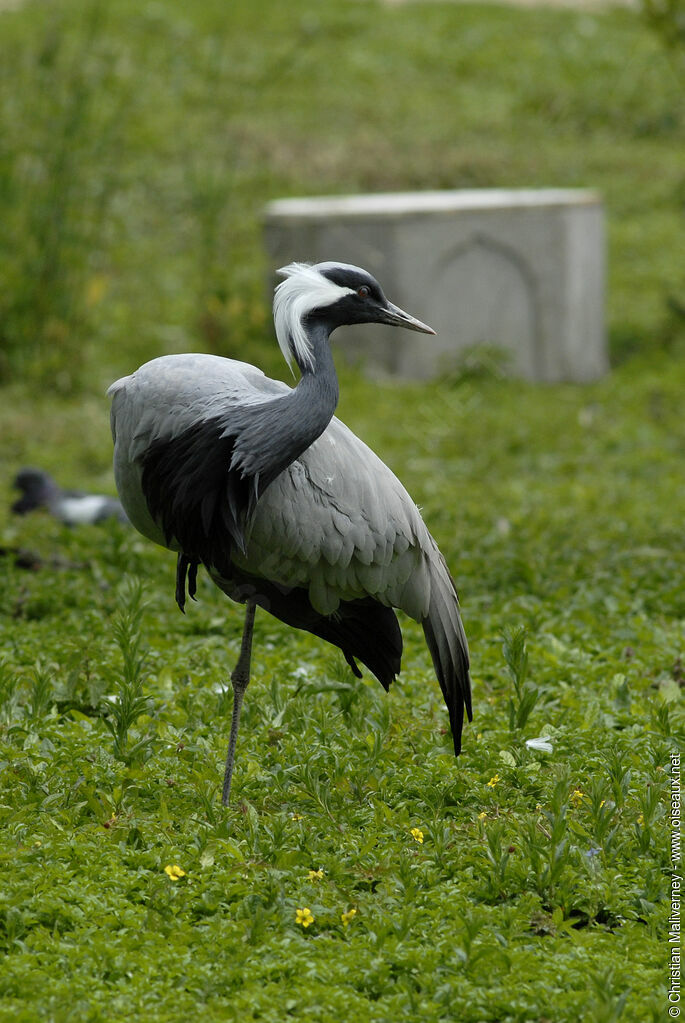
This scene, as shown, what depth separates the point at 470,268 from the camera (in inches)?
388

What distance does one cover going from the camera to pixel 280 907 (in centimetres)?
323

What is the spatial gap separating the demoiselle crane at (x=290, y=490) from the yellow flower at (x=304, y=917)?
64cm

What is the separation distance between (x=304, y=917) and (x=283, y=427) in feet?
4.02

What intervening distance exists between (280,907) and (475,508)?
401 centimetres

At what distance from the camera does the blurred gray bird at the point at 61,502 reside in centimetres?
668

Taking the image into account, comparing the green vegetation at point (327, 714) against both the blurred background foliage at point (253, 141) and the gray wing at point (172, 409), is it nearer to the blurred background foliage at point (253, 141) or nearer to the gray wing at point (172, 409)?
the blurred background foliage at point (253, 141)

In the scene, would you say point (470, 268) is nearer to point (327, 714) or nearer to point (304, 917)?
point (327, 714)

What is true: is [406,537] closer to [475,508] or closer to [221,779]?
[221,779]

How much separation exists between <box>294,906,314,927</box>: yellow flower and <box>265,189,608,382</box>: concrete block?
6.76 metres

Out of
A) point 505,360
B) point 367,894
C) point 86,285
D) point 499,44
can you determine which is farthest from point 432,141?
point 367,894

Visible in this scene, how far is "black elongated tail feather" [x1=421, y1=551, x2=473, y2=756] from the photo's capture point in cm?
398

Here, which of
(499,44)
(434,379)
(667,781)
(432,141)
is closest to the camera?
(667,781)

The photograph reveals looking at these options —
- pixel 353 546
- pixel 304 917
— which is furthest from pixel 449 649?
pixel 304 917

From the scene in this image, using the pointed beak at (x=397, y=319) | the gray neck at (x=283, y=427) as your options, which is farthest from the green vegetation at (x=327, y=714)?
the pointed beak at (x=397, y=319)
